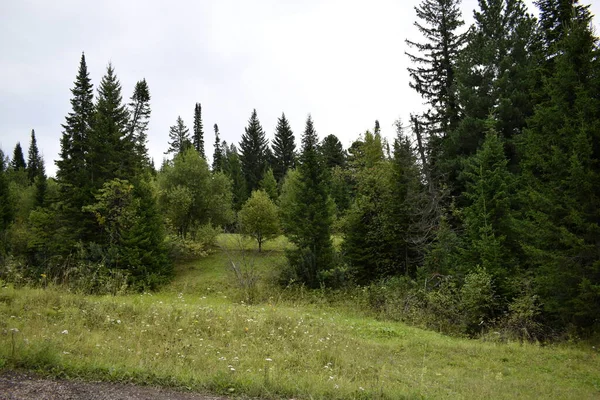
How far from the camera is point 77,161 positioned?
26.4 meters

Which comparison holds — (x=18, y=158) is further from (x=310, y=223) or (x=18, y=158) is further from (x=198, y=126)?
(x=310, y=223)

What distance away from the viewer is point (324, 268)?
2100cm

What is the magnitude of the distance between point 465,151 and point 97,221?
80.6ft

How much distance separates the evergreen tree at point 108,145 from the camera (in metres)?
25.8

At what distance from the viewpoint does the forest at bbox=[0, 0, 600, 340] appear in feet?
37.6

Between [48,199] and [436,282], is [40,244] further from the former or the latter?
[436,282]

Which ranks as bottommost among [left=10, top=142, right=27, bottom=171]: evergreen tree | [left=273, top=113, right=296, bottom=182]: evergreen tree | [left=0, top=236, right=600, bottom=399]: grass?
[left=0, top=236, right=600, bottom=399]: grass

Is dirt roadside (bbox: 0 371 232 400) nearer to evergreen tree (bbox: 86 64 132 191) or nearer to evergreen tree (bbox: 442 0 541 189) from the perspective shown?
evergreen tree (bbox: 442 0 541 189)

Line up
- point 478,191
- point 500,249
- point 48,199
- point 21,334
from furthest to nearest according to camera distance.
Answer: point 48,199 < point 478,191 < point 500,249 < point 21,334

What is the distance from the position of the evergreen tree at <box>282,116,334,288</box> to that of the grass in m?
9.67

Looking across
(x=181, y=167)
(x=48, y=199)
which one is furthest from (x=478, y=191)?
(x=48, y=199)

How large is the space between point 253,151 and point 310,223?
38.2 meters

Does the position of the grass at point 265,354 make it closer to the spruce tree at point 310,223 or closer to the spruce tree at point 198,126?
the spruce tree at point 310,223

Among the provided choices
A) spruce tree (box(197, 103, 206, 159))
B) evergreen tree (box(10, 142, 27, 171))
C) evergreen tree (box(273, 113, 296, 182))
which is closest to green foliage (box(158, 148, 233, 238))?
evergreen tree (box(273, 113, 296, 182))
